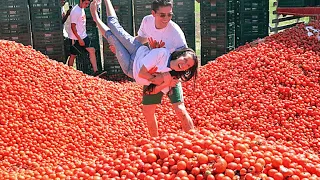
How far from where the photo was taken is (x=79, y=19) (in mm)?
10164

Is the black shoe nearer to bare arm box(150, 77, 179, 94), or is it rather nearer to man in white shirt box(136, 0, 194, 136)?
man in white shirt box(136, 0, 194, 136)

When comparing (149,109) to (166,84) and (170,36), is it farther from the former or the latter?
(170,36)

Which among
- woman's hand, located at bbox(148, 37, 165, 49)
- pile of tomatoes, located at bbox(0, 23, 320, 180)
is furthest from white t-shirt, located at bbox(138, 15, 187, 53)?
pile of tomatoes, located at bbox(0, 23, 320, 180)

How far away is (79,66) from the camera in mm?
10914

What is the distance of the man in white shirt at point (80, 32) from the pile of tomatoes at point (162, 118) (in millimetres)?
1972

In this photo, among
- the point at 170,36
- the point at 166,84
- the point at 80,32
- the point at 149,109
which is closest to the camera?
the point at 166,84

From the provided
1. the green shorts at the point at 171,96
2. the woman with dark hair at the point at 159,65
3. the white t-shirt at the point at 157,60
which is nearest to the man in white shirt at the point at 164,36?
the green shorts at the point at 171,96

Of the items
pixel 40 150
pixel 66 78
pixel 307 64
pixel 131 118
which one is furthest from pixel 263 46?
pixel 40 150

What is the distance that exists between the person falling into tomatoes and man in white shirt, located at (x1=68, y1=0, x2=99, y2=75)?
438 cm

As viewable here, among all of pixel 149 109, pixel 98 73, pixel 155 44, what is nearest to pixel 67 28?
pixel 98 73

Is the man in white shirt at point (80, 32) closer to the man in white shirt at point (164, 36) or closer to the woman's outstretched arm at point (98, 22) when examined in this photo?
the woman's outstretched arm at point (98, 22)

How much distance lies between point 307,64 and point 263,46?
112 cm

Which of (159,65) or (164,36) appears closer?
(159,65)

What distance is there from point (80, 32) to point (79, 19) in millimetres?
316
